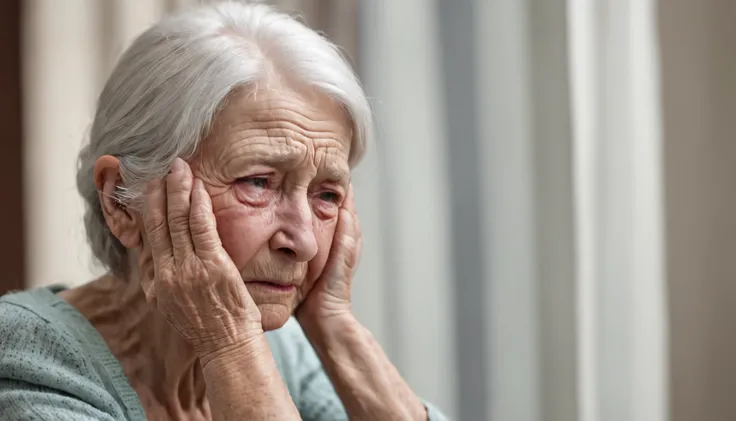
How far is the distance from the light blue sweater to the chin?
257 mm

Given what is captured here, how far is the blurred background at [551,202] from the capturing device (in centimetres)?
226

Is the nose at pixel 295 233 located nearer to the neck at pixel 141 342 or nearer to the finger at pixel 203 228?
the finger at pixel 203 228

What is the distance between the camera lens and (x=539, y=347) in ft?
7.52

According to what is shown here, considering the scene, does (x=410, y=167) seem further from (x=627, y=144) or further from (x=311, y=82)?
(x=311, y=82)

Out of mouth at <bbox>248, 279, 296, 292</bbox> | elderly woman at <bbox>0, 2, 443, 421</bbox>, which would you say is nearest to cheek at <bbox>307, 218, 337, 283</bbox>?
elderly woman at <bbox>0, 2, 443, 421</bbox>

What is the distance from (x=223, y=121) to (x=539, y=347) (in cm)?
128

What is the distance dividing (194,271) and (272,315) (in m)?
0.17

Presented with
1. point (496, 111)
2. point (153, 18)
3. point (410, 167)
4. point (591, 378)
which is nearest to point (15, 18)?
point (153, 18)

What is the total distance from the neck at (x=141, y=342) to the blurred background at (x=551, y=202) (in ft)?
3.16

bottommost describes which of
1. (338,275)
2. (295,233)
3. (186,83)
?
(338,275)

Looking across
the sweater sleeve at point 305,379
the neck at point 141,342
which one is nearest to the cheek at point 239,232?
the neck at point 141,342

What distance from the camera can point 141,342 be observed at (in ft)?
4.91

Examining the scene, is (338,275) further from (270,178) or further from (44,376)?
(44,376)

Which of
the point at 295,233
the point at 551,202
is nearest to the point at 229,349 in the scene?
the point at 295,233
